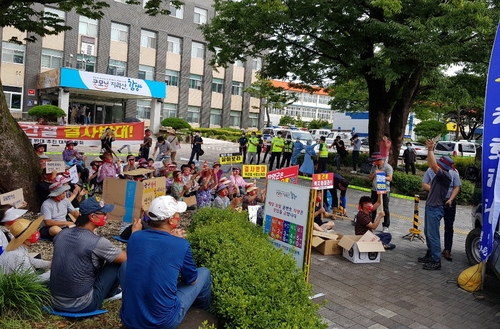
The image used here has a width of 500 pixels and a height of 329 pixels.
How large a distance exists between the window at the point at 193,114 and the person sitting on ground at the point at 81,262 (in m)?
42.9

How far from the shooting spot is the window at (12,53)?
1358 inches

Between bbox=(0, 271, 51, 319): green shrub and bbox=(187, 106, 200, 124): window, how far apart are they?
42973 mm

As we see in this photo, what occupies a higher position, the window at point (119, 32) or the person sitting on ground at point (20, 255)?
the window at point (119, 32)

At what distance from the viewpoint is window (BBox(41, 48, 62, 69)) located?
36.4 m

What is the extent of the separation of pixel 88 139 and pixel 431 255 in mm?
10970

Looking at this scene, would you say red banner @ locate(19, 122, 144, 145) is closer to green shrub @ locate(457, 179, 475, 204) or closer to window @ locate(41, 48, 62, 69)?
green shrub @ locate(457, 179, 475, 204)

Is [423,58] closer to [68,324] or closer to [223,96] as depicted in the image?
[68,324]

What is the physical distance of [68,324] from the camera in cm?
398

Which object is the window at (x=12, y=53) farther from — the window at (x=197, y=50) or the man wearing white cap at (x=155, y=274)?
the man wearing white cap at (x=155, y=274)

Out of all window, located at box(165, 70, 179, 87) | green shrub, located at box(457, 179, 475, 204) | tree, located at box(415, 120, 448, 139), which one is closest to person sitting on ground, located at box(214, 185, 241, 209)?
green shrub, located at box(457, 179, 475, 204)

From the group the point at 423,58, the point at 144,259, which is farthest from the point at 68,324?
the point at 423,58

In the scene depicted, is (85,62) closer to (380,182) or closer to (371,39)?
(371,39)

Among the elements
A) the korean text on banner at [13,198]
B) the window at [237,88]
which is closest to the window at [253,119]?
the window at [237,88]

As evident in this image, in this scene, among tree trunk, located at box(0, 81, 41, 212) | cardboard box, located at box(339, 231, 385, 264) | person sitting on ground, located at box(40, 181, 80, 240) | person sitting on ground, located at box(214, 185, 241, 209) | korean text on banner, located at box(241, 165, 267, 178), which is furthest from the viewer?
korean text on banner, located at box(241, 165, 267, 178)
